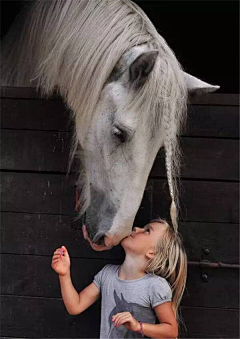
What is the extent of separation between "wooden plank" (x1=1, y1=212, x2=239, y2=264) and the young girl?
0.18 meters

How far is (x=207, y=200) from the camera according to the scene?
4.80 ft

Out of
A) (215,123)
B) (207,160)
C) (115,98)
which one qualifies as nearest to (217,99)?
(215,123)

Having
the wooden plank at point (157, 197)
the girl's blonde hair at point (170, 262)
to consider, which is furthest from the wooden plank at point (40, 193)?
the girl's blonde hair at point (170, 262)

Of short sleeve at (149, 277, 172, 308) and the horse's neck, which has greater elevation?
the horse's neck

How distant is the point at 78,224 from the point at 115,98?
46 centimetres

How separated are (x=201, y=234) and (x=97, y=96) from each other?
1.88 ft

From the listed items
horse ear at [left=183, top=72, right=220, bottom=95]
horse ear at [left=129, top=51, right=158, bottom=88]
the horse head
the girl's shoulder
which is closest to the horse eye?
the horse head

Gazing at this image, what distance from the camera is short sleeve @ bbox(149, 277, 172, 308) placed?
47.4 inches

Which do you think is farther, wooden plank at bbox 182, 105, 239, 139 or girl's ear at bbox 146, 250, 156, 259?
wooden plank at bbox 182, 105, 239, 139

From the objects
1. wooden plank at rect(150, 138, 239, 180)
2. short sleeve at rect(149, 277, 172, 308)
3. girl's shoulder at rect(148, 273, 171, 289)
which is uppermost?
wooden plank at rect(150, 138, 239, 180)

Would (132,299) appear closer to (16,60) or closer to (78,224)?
(78,224)

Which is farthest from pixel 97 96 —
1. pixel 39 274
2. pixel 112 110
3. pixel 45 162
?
pixel 39 274

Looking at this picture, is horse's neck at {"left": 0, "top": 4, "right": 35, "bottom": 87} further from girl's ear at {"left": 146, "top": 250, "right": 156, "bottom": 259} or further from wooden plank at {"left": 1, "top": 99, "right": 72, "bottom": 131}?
girl's ear at {"left": 146, "top": 250, "right": 156, "bottom": 259}

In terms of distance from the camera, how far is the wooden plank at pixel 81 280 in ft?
4.77
